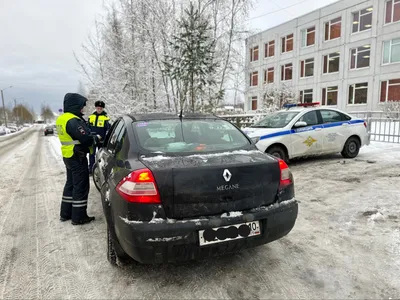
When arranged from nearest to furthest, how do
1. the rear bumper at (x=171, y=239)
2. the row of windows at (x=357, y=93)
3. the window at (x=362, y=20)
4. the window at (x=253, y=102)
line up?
the rear bumper at (x=171, y=239), the row of windows at (x=357, y=93), the window at (x=362, y=20), the window at (x=253, y=102)

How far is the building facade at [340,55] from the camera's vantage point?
20234 mm

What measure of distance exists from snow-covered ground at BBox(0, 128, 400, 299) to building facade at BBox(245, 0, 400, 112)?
11.9m

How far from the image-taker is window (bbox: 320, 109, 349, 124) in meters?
7.22

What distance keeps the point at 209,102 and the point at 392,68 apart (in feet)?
52.5

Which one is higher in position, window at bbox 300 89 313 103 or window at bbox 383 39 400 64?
window at bbox 383 39 400 64

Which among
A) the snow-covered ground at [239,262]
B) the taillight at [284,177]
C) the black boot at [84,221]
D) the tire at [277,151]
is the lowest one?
the snow-covered ground at [239,262]

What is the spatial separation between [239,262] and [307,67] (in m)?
27.1

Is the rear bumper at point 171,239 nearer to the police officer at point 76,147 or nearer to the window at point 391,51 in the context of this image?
the police officer at point 76,147

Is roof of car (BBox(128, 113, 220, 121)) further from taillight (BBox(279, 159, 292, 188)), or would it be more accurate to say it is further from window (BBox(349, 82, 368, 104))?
window (BBox(349, 82, 368, 104))

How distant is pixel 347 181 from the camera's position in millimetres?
5492

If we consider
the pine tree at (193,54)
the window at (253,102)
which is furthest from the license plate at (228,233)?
the window at (253,102)

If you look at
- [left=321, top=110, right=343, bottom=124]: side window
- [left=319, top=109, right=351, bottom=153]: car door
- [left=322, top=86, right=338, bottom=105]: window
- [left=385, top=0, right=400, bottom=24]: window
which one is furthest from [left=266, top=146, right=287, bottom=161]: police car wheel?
[left=322, top=86, right=338, bottom=105]: window

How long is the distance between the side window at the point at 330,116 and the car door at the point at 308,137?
0.63 feet

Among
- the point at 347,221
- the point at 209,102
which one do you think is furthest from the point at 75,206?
the point at 209,102
